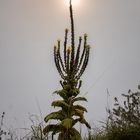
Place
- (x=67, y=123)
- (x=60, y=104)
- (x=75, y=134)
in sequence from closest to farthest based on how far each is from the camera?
(x=67, y=123) → (x=75, y=134) → (x=60, y=104)

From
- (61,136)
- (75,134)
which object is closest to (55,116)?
(61,136)

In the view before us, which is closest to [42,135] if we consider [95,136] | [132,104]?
[95,136]

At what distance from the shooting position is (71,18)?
1129 centimetres

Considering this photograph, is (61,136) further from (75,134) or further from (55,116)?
(55,116)

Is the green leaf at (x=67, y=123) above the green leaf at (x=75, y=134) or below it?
above

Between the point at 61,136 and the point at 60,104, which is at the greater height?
the point at 60,104

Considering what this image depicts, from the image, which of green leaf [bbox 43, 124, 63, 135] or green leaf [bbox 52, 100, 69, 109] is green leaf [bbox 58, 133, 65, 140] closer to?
green leaf [bbox 43, 124, 63, 135]

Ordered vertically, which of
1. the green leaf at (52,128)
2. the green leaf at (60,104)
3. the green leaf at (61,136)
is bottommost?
the green leaf at (61,136)

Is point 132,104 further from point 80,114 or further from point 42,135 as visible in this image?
point 42,135

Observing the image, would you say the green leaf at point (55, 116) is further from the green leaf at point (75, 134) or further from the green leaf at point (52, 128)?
the green leaf at point (75, 134)

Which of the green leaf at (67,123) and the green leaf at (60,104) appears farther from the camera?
the green leaf at (60,104)

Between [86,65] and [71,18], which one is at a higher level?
[71,18]

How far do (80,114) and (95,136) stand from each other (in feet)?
2.60

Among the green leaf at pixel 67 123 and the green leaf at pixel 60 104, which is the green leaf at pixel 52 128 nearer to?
the green leaf at pixel 67 123
